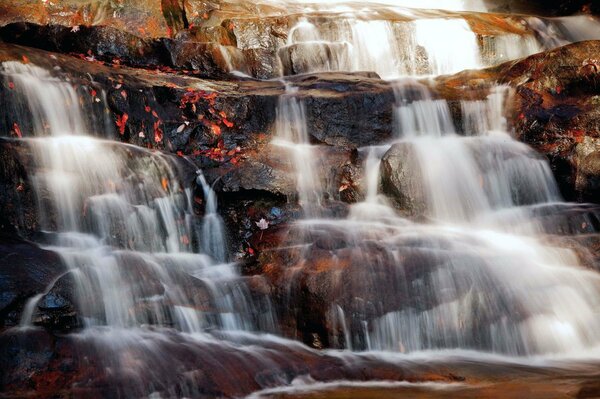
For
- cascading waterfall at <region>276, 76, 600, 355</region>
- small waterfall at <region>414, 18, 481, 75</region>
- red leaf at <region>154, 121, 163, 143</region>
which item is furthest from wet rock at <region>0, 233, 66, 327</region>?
small waterfall at <region>414, 18, 481, 75</region>

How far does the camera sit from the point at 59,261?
5492 millimetres

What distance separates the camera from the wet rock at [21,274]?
482 centimetres

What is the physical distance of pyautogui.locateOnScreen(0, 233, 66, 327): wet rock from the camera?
190 inches

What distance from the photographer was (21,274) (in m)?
5.09

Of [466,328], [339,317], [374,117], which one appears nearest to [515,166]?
[374,117]

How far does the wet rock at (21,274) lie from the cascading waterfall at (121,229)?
0.10 m

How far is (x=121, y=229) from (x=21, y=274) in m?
1.86

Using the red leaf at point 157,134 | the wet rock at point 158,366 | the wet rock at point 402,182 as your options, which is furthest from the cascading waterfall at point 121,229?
the wet rock at point 402,182

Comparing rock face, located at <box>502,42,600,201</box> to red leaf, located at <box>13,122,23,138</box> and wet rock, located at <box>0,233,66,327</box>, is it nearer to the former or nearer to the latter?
wet rock, located at <box>0,233,66,327</box>

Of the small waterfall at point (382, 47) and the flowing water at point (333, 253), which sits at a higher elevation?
the small waterfall at point (382, 47)

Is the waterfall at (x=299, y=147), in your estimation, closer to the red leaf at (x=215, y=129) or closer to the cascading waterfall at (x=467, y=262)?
the cascading waterfall at (x=467, y=262)

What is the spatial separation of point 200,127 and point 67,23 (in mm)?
5258

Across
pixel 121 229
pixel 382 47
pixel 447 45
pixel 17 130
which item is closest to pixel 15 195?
pixel 121 229

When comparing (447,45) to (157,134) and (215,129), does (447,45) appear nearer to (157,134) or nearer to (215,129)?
(215,129)
